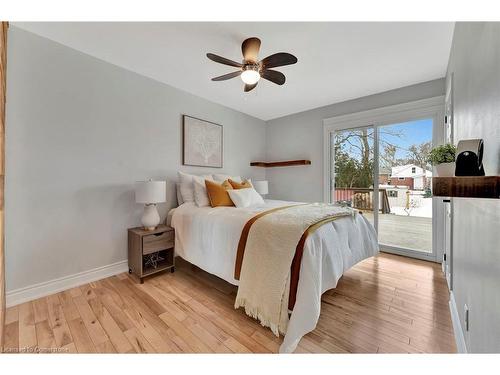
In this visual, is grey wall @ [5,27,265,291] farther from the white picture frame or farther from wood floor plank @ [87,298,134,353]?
wood floor plank @ [87,298,134,353]

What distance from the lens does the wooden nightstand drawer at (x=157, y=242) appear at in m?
2.24

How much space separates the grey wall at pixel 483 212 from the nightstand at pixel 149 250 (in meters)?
2.52

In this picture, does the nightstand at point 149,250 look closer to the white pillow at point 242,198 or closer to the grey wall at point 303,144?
the white pillow at point 242,198

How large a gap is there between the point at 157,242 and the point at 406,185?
357 cm

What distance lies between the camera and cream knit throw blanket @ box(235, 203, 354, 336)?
4.75ft

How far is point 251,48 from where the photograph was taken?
6.02 ft

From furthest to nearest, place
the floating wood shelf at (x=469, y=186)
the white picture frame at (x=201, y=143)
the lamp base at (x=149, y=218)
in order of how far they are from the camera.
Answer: the white picture frame at (x=201, y=143), the lamp base at (x=149, y=218), the floating wood shelf at (x=469, y=186)

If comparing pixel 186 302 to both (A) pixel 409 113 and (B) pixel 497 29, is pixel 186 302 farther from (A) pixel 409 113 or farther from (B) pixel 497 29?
(A) pixel 409 113

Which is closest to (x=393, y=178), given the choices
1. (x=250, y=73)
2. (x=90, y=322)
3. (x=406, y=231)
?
(x=406, y=231)

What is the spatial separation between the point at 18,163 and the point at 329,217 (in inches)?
112

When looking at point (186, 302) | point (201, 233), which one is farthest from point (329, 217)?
point (186, 302)

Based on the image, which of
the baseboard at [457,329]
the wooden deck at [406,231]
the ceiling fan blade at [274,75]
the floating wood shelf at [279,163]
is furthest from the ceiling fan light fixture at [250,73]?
the wooden deck at [406,231]

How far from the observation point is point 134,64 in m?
2.38

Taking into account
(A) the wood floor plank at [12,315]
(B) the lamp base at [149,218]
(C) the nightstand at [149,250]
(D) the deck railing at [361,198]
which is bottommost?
(A) the wood floor plank at [12,315]
